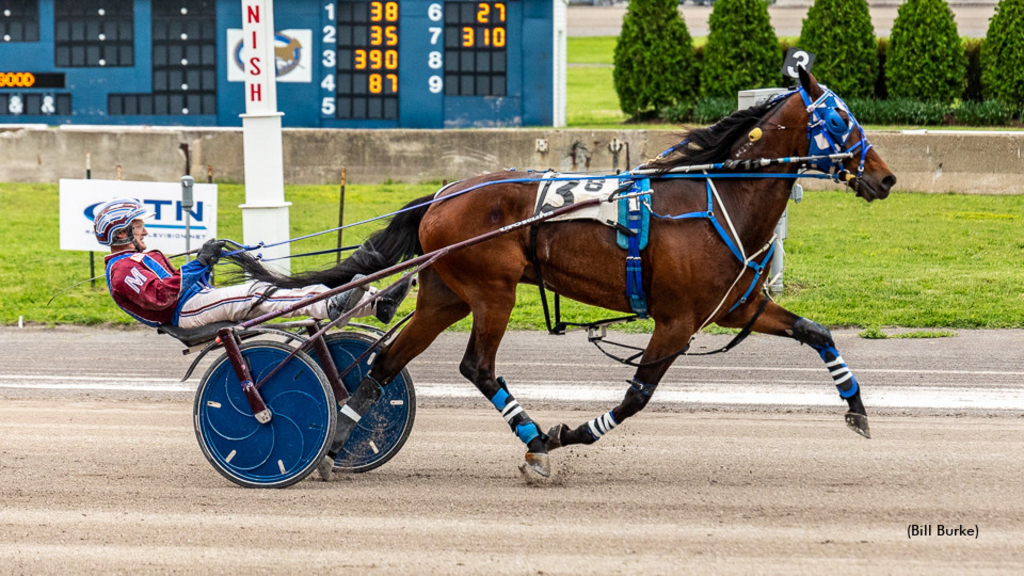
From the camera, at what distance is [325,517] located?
5125 mm

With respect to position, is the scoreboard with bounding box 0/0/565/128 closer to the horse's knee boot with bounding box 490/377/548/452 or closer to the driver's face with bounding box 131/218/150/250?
the driver's face with bounding box 131/218/150/250

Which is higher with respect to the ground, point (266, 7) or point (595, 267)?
point (266, 7)

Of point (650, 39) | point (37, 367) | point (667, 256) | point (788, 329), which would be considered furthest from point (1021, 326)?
point (650, 39)

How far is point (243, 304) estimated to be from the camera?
577 cm

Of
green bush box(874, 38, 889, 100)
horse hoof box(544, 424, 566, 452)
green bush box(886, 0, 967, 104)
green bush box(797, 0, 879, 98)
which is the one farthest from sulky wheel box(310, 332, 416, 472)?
green bush box(874, 38, 889, 100)

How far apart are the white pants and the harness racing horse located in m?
0.16

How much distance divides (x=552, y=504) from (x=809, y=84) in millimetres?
2322

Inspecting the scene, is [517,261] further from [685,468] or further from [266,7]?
[266,7]

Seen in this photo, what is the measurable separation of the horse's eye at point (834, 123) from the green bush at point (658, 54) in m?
14.1

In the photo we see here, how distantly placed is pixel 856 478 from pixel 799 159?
Result: 1526 mm

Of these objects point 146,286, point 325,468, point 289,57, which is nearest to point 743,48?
point 289,57

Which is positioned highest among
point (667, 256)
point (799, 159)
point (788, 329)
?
point (799, 159)

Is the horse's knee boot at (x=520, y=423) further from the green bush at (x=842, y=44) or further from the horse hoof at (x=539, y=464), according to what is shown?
the green bush at (x=842, y=44)

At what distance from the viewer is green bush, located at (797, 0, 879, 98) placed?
1828 cm
